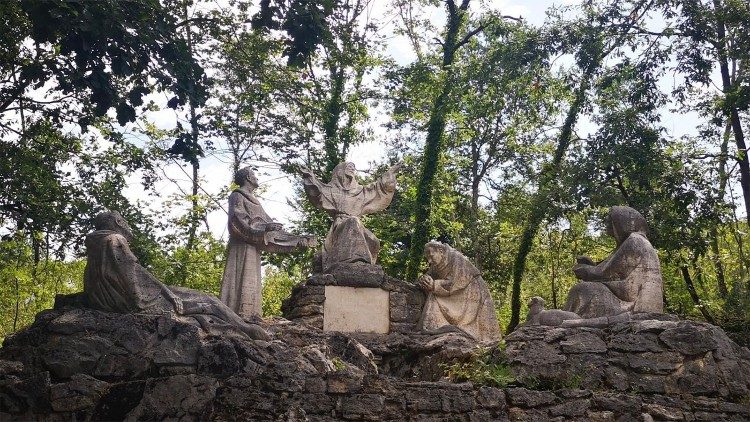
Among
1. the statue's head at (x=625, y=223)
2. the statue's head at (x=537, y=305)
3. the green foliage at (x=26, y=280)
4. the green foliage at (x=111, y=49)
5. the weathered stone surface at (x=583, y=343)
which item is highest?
the green foliage at (x=111, y=49)

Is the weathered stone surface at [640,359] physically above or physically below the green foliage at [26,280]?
below

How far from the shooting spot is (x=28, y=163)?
15594 millimetres

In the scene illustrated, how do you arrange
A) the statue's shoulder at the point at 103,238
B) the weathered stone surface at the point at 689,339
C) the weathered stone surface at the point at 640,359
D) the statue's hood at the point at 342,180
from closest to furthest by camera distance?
the weathered stone surface at the point at 640,359
the weathered stone surface at the point at 689,339
the statue's shoulder at the point at 103,238
the statue's hood at the point at 342,180

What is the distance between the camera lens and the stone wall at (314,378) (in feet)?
28.7

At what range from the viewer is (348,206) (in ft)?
47.5

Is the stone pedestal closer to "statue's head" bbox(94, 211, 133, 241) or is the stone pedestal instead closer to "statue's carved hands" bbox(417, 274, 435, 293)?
"statue's carved hands" bbox(417, 274, 435, 293)

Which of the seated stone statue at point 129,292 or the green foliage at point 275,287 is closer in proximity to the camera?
the seated stone statue at point 129,292

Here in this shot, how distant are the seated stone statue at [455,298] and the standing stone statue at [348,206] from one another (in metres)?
1.04

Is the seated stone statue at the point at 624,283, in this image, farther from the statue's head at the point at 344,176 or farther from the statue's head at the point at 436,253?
the statue's head at the point at 344,176

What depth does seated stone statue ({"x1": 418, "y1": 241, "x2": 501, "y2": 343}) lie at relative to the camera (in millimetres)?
13156

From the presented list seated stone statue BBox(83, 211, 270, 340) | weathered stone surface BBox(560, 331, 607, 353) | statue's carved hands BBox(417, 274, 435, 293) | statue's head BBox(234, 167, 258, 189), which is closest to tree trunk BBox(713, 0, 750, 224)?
statue's carved hands BBox(417, 274, 435, 293)

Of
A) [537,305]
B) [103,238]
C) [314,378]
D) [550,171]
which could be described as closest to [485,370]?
[314,378]

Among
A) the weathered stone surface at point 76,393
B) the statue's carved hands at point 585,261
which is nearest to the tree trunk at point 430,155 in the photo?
the statue's carved hands at point 585,261

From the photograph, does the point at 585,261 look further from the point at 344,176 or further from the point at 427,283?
the point at 344,176
